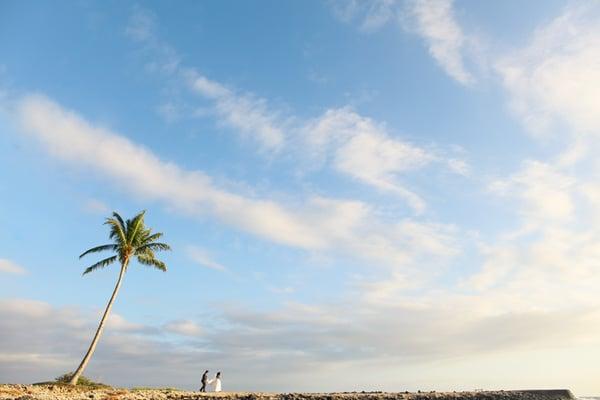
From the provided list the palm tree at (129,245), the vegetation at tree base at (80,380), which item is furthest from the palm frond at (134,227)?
the vegetation at tree base at (80,380)

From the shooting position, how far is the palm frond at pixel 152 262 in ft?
148

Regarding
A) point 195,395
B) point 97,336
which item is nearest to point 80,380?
point 97,336

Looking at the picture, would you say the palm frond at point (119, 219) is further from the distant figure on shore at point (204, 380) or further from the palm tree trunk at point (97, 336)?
the distant figure on shore at point (204, 380)

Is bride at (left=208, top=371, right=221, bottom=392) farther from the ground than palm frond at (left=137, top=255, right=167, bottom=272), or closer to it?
closer to it

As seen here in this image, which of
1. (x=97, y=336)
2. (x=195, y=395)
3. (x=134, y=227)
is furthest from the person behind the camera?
(x=134, y=227)

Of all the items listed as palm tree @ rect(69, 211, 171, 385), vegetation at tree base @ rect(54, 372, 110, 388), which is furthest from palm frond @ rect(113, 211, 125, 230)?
vegetation at tree base @ rect(54, 372, 110, 388)

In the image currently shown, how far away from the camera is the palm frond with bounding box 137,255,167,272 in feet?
148

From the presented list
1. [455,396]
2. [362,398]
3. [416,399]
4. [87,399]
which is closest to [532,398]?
[455,396]

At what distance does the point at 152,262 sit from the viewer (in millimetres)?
45344

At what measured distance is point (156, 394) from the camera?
3000cm

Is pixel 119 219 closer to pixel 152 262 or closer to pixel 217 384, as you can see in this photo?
pixel 152 262

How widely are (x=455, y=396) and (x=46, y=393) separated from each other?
28.8 meters

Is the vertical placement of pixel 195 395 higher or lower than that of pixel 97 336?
lower

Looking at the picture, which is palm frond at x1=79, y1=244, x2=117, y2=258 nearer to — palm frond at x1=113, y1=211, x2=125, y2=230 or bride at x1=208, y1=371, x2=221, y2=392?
palm frond at x1=113, y1=211, x2=125, y2=230
